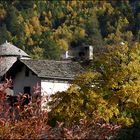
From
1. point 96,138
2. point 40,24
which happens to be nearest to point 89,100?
point 96,138

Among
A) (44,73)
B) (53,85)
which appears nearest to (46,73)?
(44,73)

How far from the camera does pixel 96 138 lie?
29.5 feet

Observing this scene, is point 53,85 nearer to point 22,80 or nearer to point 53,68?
point 53,68

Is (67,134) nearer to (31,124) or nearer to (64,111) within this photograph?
(31,124)

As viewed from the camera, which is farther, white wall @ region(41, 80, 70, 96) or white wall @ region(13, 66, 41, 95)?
white wall @ region(13, 66, 41, 95)

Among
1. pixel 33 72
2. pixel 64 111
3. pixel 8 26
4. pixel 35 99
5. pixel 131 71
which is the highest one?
pixel 8 26

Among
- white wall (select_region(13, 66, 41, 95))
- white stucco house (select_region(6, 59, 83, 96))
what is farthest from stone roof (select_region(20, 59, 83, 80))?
white wall (select_region(13, 66, 41, 95))

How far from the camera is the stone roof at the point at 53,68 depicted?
135 ft

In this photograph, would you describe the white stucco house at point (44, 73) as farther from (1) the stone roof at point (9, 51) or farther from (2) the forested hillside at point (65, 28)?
(2) the forested hillside at point (65, 28)

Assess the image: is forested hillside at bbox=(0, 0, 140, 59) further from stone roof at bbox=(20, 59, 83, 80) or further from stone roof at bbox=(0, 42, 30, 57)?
stone roof at bbox=(20, 59, 83, 80)

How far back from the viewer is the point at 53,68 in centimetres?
4153

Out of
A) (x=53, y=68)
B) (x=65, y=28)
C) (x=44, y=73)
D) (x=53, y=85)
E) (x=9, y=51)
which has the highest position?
(x=65, y=28)

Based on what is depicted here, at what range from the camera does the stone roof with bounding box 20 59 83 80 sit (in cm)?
4109

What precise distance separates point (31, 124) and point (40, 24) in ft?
608
